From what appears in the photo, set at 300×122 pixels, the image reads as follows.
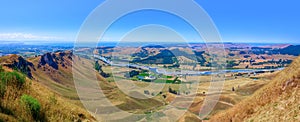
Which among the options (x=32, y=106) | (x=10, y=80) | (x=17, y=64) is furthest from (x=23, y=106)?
(x=17, y=64)

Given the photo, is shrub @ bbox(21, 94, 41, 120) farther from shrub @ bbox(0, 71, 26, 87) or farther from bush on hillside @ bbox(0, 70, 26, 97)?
shrub @ bbox(0, 71, 26, 87)

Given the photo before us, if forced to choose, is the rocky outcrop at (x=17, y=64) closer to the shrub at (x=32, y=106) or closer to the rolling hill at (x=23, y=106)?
the rolling hill at (x=23, y=106)

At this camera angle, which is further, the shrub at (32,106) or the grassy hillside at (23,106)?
the shrub at (32,106)

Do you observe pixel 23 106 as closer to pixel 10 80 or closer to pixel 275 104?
pixel 10 80

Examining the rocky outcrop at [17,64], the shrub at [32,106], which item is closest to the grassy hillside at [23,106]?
the shrub at [32,106]

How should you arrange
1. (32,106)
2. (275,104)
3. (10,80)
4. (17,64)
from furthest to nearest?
(17,64), (275,104), (10,80), (32,106)

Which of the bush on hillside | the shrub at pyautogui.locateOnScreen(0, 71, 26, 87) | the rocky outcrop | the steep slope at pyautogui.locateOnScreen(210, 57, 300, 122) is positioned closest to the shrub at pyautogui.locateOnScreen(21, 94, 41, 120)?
the bush on hillside

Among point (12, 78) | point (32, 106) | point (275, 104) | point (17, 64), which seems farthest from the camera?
point (17, 64)

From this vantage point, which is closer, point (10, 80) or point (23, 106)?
point (23, 106)

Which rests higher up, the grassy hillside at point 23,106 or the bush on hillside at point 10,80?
the bush on hillside at point 10,80

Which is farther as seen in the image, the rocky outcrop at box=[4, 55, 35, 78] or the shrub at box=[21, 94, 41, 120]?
the rocky outcrop at box=[4, 55, 35, 78]
